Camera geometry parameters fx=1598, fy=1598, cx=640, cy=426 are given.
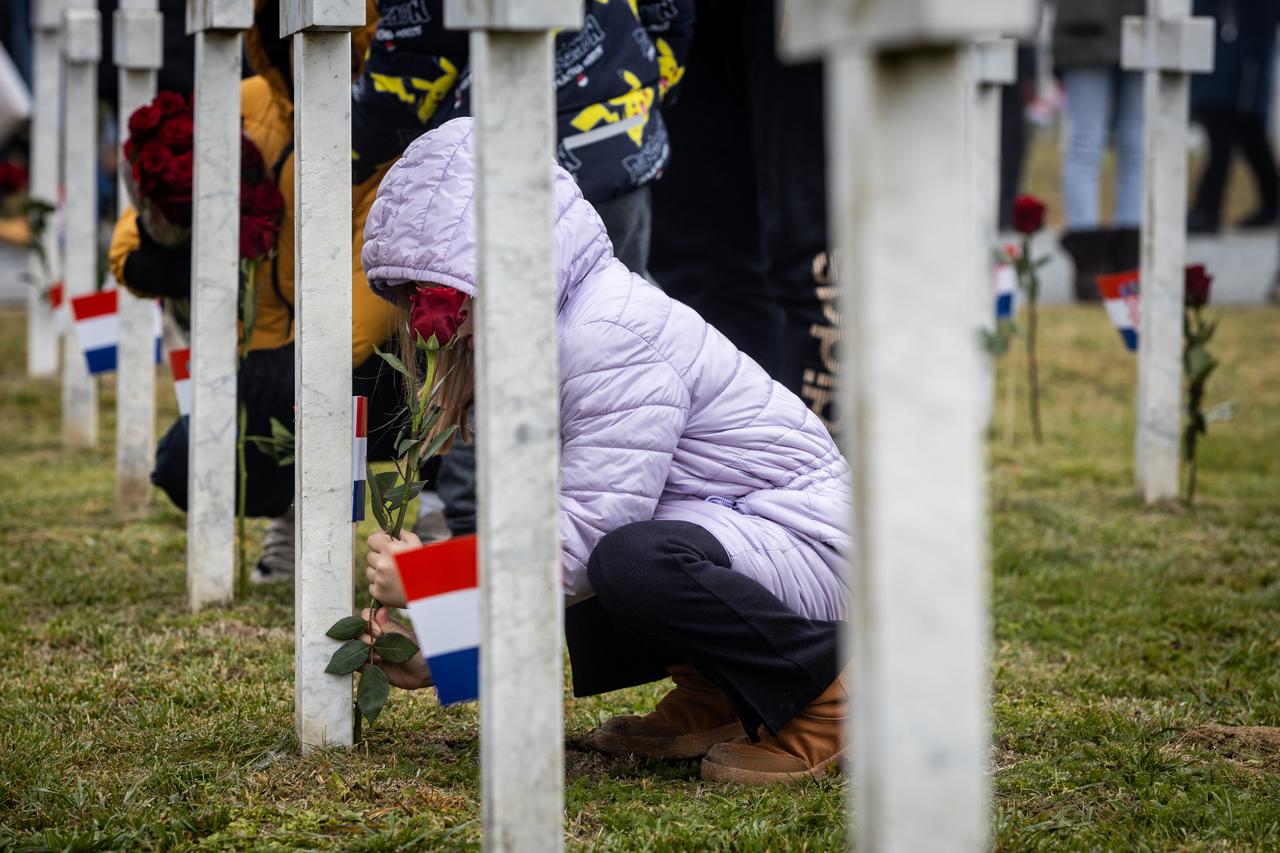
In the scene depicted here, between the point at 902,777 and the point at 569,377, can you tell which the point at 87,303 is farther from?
the point at 902,777

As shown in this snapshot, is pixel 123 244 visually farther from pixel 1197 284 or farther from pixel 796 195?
pixel 1197 284

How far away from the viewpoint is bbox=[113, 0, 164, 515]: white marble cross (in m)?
3.65

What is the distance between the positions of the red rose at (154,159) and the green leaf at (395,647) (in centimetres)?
126

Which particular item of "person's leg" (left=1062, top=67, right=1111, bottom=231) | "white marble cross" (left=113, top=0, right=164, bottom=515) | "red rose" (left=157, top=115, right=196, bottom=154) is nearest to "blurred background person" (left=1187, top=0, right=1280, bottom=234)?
"person's leg" (left=1062, top=67, right=1111, bottom=231)

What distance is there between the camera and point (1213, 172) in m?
10.3

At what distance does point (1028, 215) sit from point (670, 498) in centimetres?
269

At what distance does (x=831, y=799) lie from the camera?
78.7 inches

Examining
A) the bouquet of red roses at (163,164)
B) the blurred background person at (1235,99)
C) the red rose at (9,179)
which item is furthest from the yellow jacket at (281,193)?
the blurred background person at (1235,99)

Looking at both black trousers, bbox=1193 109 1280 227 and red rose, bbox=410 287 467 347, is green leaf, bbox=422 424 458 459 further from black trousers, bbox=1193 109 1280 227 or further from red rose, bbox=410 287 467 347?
black trousers, bbox=1193 109 1280 227

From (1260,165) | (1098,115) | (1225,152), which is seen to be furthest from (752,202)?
(1260,165)

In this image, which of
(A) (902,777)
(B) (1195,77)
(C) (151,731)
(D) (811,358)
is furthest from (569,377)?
(B) (1195,77)

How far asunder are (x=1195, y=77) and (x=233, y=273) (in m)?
8.07

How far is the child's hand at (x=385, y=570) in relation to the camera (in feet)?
6.45

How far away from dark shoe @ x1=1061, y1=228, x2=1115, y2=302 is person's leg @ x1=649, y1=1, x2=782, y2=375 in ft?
13.7
